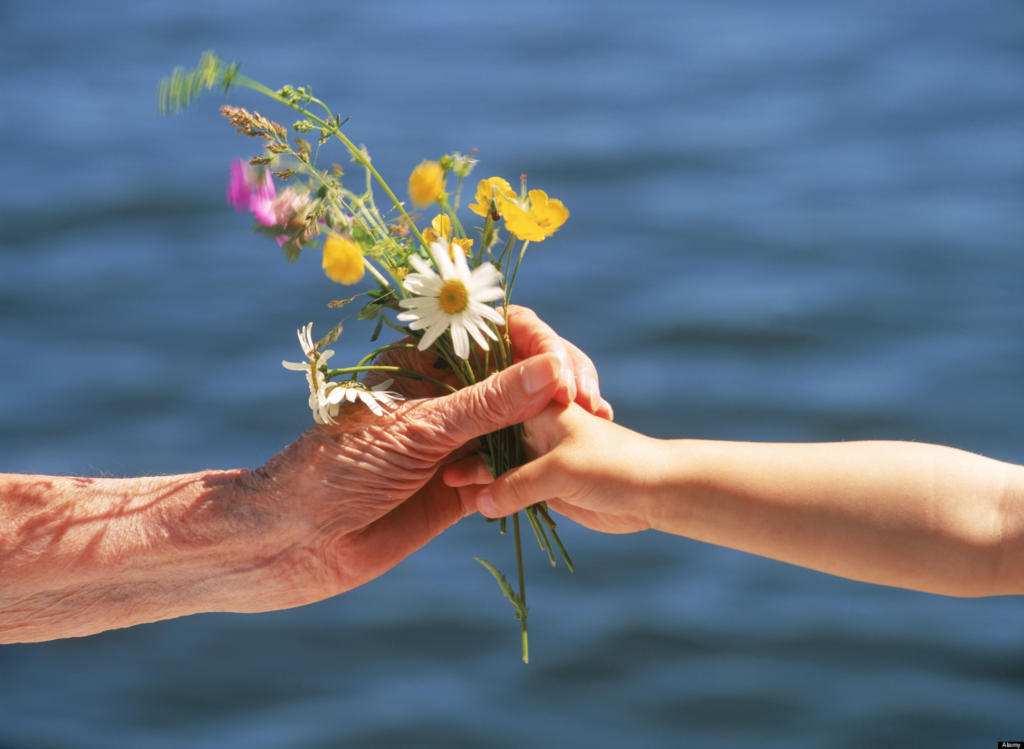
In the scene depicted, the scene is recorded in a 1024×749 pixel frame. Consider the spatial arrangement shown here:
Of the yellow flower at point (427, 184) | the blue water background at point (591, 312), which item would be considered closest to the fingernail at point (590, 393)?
the yellow flower at point (427, 184)

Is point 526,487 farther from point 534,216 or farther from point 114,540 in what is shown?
point 114,540

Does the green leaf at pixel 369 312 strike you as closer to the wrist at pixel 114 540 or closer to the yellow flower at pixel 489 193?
the yellow flower at pixel 489 193

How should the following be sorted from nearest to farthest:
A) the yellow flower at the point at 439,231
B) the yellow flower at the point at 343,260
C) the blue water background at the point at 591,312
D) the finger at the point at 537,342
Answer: the yellow flower at the point at 343,260 < the yellow flower at the point at 439,231 < the finger at the point at 537,342 < the blue water background at the point at 591,312

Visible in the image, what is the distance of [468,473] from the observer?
1.32 m

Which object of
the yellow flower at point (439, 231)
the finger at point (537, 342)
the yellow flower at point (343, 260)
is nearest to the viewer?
the yellow flower at point (343, 260)

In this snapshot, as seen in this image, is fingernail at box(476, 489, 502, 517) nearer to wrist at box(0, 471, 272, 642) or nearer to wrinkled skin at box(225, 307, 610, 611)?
wrinkled skin at box(225, 307, 610, 611)

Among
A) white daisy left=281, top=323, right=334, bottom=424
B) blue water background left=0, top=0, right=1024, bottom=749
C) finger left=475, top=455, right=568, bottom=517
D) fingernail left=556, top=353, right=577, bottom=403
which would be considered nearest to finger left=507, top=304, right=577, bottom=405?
fingernail left=556, top=353, right=577, bottom=403

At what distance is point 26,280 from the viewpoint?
10.1ft

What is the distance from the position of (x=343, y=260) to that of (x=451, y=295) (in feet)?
0.41

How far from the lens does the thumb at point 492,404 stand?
3.81ft

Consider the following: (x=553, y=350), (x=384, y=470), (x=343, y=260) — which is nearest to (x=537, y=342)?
(x=553, y=350)

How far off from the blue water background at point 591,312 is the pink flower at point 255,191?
151 centimetres

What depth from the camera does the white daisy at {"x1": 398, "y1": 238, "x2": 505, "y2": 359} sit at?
1052mm

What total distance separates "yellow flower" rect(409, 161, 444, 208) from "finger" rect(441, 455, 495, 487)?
1.31 ft
